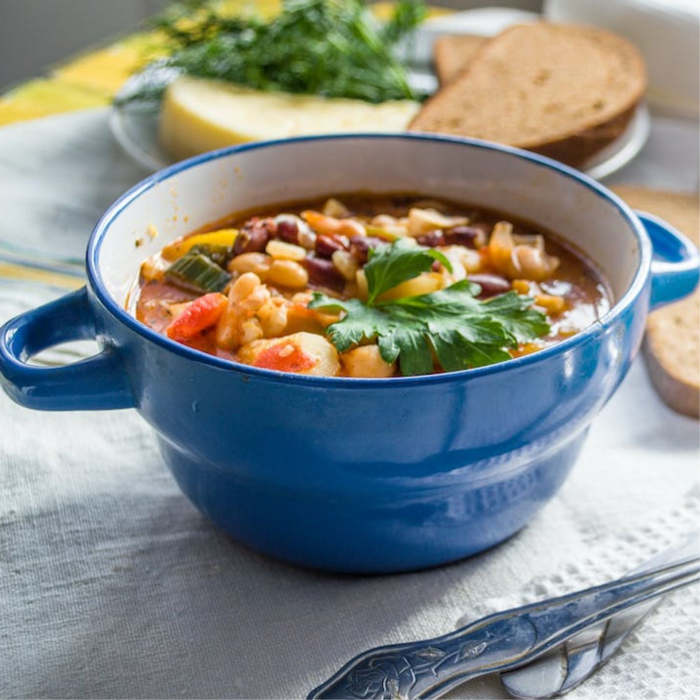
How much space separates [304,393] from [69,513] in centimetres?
57

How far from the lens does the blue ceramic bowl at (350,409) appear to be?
45.6 inches

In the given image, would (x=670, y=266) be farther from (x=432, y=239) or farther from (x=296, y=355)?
(x=296, y=355)

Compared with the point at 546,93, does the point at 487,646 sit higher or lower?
higher

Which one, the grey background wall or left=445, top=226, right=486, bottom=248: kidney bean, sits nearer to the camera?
left=445, top=226, right=486, bottom=248: kidney bean

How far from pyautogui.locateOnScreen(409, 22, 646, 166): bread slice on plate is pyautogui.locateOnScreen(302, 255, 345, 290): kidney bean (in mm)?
1139

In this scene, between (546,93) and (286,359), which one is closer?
(286,359)

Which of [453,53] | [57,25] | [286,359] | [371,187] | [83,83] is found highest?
[286,359]

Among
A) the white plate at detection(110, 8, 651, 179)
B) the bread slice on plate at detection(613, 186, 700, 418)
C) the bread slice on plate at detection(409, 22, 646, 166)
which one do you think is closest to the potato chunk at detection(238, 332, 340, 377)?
the bread slice on plate at detection(613, 186, 700, 418)

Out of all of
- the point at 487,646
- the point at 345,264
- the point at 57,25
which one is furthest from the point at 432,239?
the point at 57,25

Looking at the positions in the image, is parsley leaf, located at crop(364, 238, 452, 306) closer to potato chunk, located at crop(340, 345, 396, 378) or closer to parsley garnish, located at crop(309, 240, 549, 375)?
parsley garnish, located at crop(309, 240, 549, 375)

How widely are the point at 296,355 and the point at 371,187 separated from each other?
622mm

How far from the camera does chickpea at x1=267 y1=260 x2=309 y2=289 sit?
4.97 feet

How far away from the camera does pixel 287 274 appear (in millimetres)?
1515

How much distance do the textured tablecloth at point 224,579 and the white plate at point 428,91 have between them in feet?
2.83
